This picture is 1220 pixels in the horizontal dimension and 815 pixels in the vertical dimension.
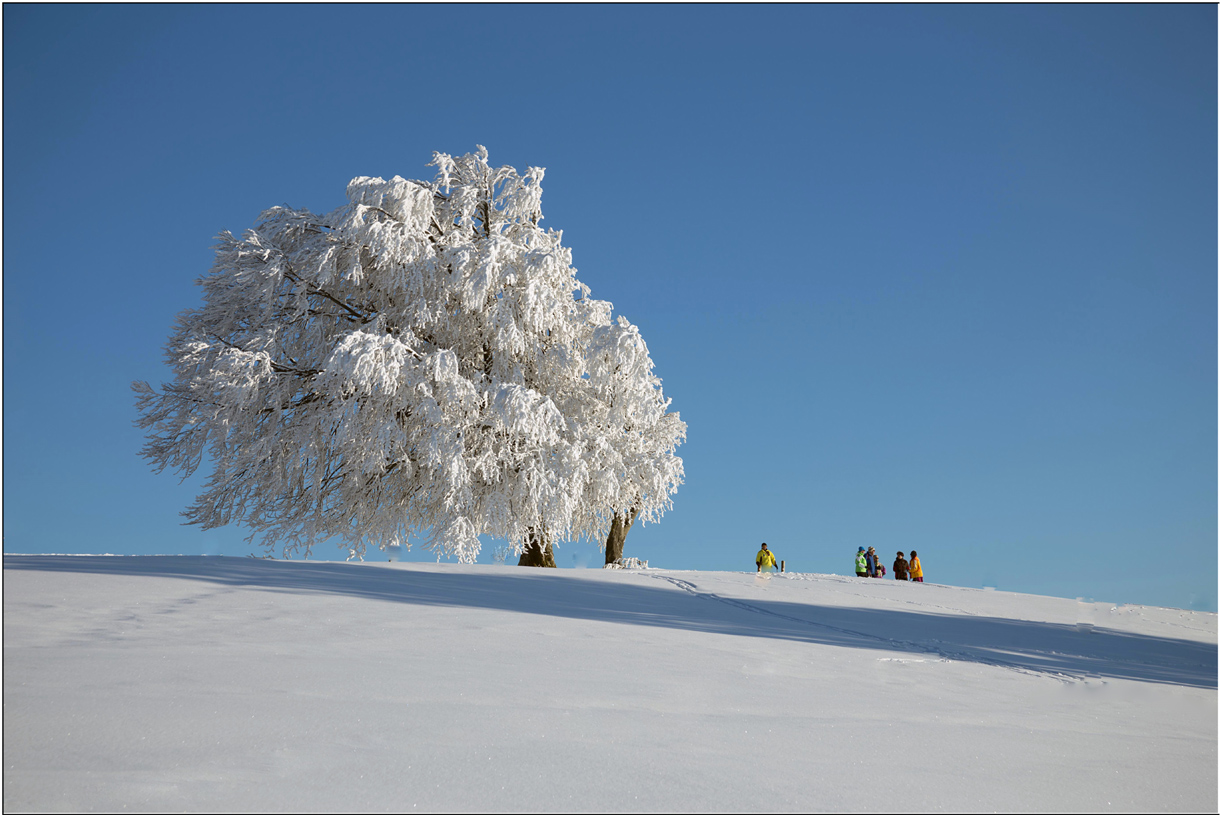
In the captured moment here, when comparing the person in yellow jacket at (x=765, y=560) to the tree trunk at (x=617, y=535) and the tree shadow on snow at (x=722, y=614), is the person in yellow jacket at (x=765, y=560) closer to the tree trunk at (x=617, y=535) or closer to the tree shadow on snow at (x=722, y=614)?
the tree trunk at (x=617, y=535)

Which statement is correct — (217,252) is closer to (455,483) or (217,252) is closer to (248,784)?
(455,483)

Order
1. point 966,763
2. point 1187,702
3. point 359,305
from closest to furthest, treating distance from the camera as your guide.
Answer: point 966,763, point 1187,702, point 359,305

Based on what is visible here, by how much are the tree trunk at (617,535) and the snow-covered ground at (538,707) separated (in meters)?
12.1

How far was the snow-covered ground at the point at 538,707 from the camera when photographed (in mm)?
2721

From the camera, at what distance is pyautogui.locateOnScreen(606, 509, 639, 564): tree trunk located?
19964mm

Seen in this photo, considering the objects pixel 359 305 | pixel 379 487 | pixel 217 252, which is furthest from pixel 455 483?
pixel 217 252

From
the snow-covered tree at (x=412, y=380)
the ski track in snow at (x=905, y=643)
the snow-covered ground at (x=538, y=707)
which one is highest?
the snow-covered tree at (x=412, y=380)

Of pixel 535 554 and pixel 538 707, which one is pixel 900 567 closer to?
pixel 535 554

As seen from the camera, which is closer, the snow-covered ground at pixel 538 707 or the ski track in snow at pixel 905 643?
the snow-covered ground at pixel 538 707

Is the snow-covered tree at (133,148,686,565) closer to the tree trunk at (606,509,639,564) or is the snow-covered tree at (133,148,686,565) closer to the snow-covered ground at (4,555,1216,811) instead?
the tree trunk at (606,509,639,564)

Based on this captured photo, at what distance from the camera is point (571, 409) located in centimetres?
1788

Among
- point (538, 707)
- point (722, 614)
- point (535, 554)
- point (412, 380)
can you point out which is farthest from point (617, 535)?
point (538, 707)

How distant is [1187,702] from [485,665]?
4557 millimetres

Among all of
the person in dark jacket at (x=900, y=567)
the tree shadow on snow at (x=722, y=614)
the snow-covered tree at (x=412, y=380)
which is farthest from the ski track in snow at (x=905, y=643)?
the person in dark jacket at (x=900, y=567)
